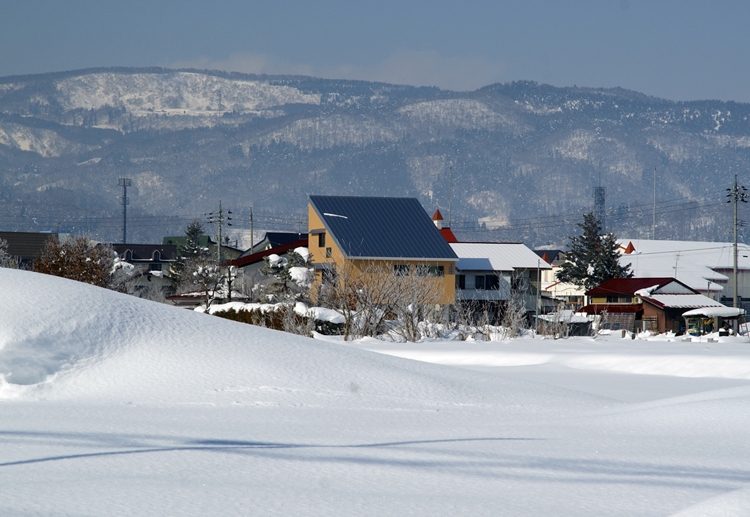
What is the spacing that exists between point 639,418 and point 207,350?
585 cm

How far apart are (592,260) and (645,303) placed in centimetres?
1406

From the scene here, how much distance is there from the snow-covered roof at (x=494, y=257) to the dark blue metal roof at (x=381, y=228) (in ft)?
16.9

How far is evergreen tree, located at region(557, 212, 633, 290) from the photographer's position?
220 feet

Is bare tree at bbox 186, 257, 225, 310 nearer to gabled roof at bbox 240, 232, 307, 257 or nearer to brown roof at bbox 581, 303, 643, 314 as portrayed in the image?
brown roof at bbox 581, 303, 643, 314

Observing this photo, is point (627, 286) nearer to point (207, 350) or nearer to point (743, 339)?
point (743, 339)

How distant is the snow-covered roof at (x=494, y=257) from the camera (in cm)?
5550

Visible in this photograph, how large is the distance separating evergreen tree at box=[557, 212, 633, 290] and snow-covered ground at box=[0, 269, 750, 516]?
51498mm

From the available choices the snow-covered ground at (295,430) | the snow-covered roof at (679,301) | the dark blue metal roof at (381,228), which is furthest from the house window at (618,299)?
the snow-covered ground at (295,430)

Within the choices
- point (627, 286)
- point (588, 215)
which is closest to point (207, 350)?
point (627, 286)

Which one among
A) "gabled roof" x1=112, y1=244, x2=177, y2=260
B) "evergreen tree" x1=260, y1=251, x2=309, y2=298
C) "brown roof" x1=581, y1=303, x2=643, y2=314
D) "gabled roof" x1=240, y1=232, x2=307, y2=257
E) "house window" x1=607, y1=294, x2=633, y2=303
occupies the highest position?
"gabled roof" x1=240, y1=232, x2=307, y2=257

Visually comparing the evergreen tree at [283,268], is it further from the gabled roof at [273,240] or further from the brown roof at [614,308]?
the gabled roof at [273,240]

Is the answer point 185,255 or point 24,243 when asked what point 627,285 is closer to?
point 185,255

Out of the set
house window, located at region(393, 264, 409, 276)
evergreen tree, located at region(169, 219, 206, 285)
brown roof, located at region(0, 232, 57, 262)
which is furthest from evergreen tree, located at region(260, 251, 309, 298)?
brown roof, located at region(0, 232, 57, 262)

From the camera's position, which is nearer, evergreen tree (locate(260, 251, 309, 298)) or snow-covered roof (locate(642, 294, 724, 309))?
evergreen tree (locate(260, 251, 309, 298))
